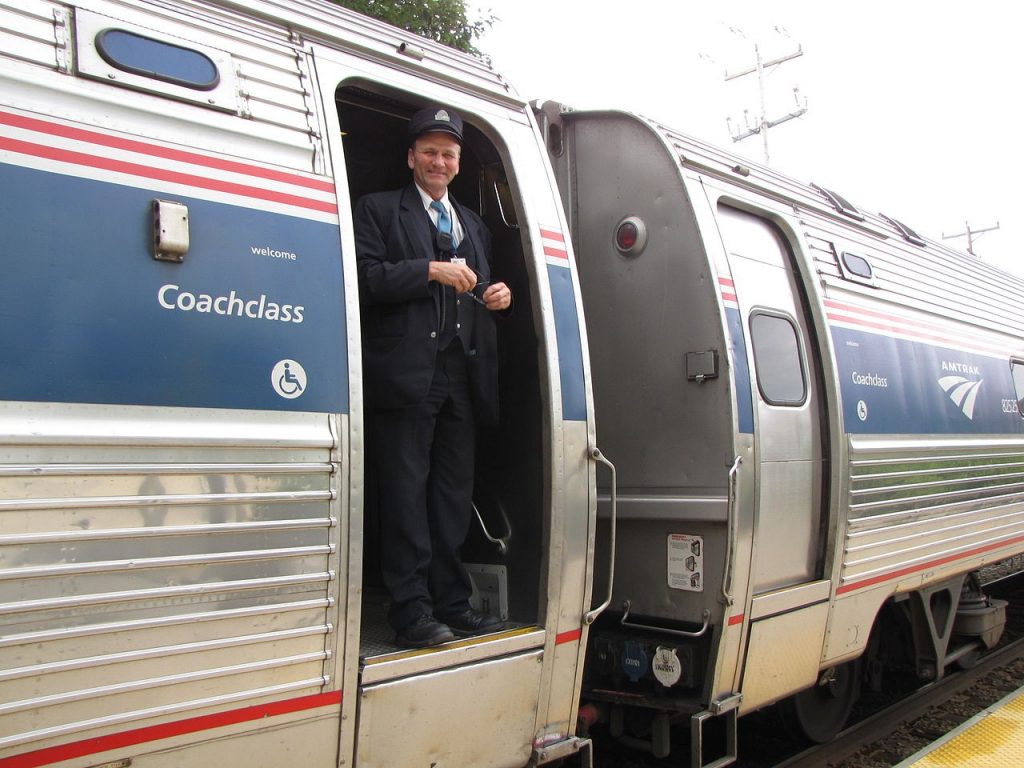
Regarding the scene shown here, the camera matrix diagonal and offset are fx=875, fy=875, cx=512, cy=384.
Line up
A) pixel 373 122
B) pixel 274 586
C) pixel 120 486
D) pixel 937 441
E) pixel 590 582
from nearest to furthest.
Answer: pixel 120 486
pixel 274 586
pixel 590 582
pixel 373 122
pixel 937 441

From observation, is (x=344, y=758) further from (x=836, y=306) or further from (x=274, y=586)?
(x=836, y=306)

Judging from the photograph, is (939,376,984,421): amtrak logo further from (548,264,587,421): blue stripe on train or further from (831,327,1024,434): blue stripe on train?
(548,264,587,421): blue stripe on train

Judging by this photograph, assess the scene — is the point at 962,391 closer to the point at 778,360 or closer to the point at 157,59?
the point at 778,360

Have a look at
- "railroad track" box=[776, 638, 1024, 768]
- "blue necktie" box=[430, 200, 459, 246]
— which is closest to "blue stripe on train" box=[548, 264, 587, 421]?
"blue necktie" box=[430, 200, 459, 246]

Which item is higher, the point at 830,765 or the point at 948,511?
the point at 948,511

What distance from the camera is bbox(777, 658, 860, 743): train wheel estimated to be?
4.76 m

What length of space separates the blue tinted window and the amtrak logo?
4.83 meters

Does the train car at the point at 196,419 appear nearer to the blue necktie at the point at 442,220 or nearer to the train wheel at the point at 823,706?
the blue necktie at the point at 442,220

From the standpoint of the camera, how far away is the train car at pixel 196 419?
2.03 metres

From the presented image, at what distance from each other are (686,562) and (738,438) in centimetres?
60

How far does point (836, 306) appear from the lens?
4766 millimetres

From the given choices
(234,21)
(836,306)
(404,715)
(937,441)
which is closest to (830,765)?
(937,441)

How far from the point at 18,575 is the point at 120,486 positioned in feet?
0.94

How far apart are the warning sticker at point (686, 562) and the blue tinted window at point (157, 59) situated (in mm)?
2635
